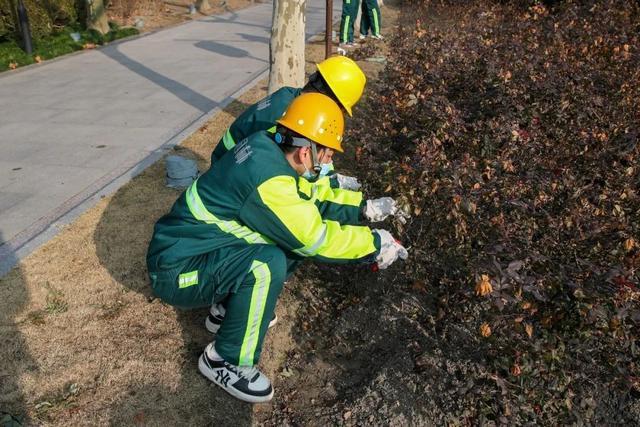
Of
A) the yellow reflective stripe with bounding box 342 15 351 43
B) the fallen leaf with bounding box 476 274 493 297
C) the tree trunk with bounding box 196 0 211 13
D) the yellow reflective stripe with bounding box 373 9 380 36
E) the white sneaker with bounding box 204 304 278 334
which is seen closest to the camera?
the fallen leaf with bounding box 476 274 493 297

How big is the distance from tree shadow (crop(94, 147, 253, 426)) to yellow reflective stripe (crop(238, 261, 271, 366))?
0.94 feet

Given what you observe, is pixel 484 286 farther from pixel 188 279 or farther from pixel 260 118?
pixel 260 118

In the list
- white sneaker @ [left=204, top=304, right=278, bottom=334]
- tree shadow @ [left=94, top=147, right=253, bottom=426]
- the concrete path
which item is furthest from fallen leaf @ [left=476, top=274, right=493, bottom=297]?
the concrete path

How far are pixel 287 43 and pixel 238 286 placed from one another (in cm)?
403

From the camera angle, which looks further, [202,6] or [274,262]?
[202,6]

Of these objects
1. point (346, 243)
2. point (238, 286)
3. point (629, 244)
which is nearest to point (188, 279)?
point (238, 286)

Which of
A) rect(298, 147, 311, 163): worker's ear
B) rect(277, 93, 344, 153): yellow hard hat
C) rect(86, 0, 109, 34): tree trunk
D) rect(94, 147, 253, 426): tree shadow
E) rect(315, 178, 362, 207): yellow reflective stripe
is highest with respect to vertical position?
rect(277, 93, 344, 153): yellow hard hat

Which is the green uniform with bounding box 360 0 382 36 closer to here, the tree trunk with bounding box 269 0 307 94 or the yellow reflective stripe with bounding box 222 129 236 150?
the tree trunk with bounding box 269 0 307 94

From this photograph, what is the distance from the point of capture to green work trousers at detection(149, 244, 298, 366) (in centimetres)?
243

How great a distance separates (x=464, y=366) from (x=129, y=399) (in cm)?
162

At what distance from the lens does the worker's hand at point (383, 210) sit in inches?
112

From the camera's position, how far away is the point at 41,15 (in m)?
9.61

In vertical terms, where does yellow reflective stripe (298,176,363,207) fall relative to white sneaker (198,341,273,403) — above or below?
above

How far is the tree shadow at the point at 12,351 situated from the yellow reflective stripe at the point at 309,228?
1.48 m
